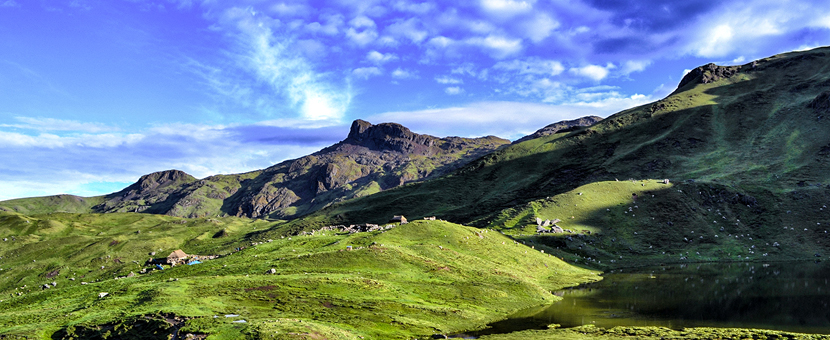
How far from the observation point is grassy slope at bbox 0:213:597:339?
Answer: 43.4 m

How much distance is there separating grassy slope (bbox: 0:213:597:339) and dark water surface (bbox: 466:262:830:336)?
594 cm

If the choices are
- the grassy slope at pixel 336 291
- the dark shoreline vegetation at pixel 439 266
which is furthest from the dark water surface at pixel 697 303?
the grassy slope at pixel 336 291

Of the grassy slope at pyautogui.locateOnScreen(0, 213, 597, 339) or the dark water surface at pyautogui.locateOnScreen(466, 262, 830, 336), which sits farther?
the dark water surface at pyautogui.locateOnScreen(466, 262, 830, 336)

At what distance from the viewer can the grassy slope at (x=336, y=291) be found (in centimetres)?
4338

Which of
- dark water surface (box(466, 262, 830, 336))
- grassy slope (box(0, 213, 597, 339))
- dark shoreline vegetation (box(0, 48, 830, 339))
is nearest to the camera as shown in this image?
dark shoreline vegetation (box(0, 48, 830, 339))

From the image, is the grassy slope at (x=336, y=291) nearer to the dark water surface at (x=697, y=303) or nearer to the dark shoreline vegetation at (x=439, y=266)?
the dark shoreline vegetation at (x=439, y=266)

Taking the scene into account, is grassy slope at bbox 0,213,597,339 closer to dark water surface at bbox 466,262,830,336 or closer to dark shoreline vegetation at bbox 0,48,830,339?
dark shoreline vegetation at bbox 0,48,830,339

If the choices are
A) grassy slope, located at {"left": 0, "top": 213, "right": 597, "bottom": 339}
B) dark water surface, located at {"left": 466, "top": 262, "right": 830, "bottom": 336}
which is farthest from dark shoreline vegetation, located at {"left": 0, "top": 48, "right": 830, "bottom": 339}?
dark water surface, located at {"left": 466, "top": 262, "right": 830, "bottom": 336}

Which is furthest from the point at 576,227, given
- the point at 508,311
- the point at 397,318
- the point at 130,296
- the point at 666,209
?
the point at 130,296

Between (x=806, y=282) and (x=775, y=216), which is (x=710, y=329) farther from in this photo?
(x=775, y=216)

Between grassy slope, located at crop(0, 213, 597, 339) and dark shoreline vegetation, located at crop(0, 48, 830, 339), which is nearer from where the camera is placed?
dark shoreline vegetation, located at crop(0, 48, 830, 339)

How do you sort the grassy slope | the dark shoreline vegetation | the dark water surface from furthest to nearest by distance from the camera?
1. the dark water surface
2. the grassy slope
3. the dark shoreline vegetation

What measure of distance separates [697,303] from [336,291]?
2079 inches

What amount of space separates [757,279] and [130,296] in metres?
112
